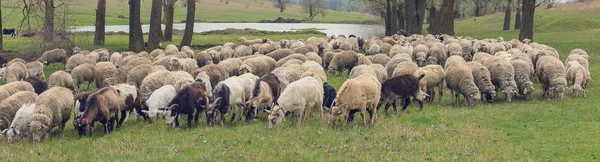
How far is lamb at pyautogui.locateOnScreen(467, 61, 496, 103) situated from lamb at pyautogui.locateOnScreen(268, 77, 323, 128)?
16.3 feet

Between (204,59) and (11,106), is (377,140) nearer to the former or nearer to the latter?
(11,106)

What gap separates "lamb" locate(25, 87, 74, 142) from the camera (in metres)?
10.6

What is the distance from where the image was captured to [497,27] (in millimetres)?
60062

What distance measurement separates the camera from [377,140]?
10055mm

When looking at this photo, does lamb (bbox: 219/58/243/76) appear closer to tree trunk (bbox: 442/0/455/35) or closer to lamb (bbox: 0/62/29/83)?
lamb (bbox: 0/62/29/83)

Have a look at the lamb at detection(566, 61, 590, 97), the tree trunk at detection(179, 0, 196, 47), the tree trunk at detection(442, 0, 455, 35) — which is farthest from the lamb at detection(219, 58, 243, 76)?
the tree trunk at detection(442, 0, 455, 35)

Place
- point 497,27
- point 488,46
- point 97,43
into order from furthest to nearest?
1. point 497,27
2. point 97,43
3. point 488,46

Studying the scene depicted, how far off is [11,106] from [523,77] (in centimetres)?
1403

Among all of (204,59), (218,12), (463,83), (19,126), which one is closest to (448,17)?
(204,59)

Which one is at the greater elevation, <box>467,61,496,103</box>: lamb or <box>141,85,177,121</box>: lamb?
<box>467,61,496,103</box>: lamb

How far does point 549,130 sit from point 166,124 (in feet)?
29.5

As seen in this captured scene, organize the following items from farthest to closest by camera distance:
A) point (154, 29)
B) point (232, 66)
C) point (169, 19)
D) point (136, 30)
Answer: point (169, 19), point (136, 30), point (154, 29), point (232, 66)

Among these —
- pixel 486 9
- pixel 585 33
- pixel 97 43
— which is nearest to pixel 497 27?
pixel 585 33

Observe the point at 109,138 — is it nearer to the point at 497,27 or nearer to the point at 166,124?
the point at 166,124
